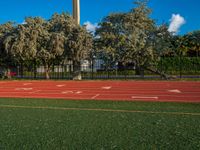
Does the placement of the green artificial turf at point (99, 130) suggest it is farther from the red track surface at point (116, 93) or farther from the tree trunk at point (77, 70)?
the tree trunk at point (77, 70)

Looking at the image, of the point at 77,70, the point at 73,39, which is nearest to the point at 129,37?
Answer: the point at 73,39

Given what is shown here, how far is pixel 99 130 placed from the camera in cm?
707

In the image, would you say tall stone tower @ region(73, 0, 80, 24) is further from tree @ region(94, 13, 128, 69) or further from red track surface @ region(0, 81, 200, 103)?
red track surface @ region(0, 81, 200, 103)

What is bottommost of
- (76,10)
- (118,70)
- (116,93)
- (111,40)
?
(116,93)

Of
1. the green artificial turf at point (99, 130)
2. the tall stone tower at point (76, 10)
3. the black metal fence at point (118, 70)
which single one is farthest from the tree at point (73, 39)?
the green artificial turf at point (99, 130)

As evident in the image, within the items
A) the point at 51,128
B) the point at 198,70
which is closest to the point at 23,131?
the point at 51,128

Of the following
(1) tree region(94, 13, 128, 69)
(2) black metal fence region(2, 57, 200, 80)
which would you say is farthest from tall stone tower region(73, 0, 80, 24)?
(2) black metal fence region(2, 57, 200, 80)

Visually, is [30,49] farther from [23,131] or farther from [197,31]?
[197,31]

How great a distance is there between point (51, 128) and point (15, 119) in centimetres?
173

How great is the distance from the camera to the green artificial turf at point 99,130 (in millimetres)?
5809

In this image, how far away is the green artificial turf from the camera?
5.81 meters

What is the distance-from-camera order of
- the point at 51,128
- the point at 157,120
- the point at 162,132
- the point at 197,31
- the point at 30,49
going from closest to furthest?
the point at 162,132 < the point at 51,128 < the point at 157,120 < the point at 30,49 < the point at 197,31

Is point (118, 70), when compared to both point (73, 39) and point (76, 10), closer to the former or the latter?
point (73, 39)

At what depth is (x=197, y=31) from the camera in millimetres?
68812
